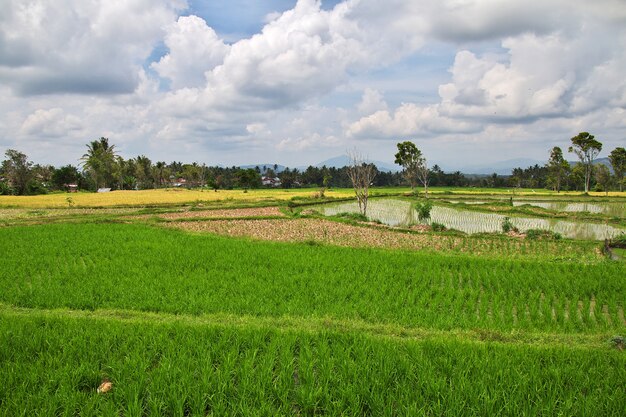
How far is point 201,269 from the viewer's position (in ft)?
30.0

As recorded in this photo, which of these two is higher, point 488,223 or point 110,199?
point 110,199

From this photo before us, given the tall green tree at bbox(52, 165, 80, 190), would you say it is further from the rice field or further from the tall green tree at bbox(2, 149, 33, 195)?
the rice field

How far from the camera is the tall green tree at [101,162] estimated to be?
187 ft

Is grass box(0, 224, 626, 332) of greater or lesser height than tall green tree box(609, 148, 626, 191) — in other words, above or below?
below

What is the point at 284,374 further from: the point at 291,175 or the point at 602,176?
the point at 291,175

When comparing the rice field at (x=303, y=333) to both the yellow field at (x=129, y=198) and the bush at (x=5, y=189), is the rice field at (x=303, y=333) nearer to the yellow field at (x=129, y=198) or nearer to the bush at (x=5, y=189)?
the yellow field at (x=129, y=198)

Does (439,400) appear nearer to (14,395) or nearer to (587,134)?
(14,395)

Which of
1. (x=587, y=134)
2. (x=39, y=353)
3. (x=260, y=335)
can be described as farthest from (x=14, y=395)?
(x=587, y=134)

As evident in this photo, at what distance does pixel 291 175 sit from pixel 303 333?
73602 mm

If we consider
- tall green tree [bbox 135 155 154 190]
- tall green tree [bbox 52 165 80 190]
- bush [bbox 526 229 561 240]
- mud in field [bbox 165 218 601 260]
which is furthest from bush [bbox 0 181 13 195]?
bush [bbox 526 229 561 240]

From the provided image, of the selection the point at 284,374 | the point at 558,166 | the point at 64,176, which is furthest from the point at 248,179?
the point at 284,374

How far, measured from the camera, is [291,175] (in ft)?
257

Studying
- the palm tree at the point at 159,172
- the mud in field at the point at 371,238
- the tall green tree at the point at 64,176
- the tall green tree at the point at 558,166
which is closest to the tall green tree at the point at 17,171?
the tall green tree at the point at 64,176

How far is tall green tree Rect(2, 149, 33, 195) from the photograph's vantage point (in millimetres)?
45438
